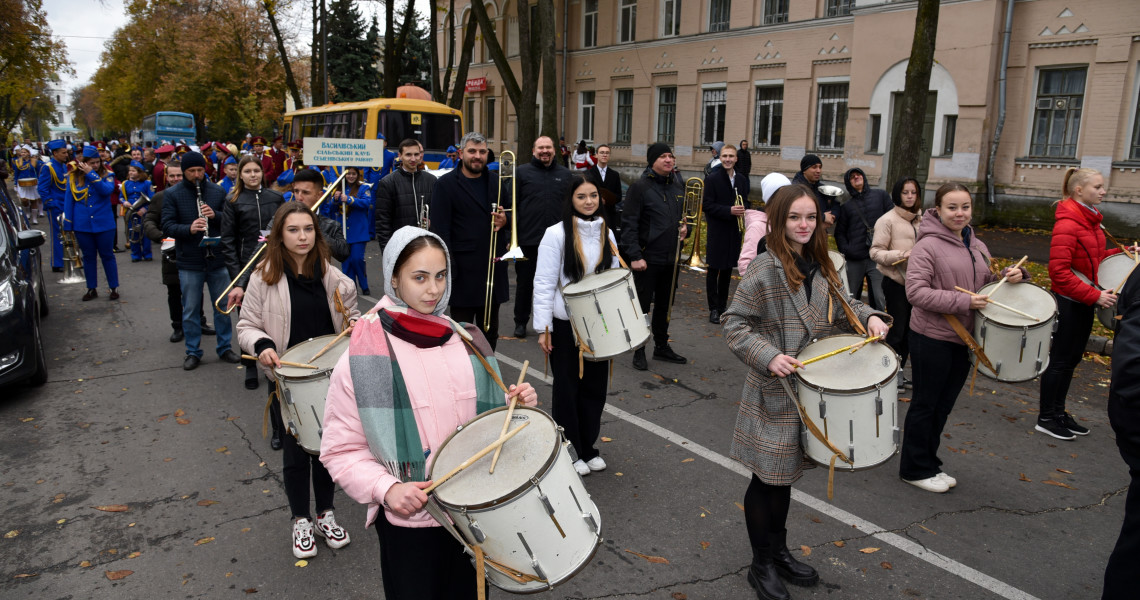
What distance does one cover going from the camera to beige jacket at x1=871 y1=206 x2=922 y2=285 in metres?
A: 6.43

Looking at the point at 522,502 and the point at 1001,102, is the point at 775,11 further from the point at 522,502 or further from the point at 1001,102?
the point at 522,502

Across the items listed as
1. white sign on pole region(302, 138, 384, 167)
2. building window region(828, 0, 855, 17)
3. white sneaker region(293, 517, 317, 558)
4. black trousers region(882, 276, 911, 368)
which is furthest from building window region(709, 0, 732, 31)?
white sneaker region(293, 517, 317, 558)

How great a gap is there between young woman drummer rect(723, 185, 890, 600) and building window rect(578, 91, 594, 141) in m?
29.5

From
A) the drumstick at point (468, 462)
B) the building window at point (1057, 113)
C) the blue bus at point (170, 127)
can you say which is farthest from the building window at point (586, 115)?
the drumstick at point (468, 462)

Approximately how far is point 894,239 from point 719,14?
21.7 meters

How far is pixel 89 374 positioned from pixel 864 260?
305 inches

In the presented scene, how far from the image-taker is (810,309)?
3379 mm

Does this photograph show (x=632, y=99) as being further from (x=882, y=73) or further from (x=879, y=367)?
(x=879, y=367)

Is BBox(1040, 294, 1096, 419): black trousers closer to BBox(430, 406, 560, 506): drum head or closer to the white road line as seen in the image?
the white road line

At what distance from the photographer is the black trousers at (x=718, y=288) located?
9.30 metres

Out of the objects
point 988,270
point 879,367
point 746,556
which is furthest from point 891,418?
point 988,270

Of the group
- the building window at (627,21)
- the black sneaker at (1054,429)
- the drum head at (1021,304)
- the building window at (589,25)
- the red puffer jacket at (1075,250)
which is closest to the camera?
the drum head at (1021,304)

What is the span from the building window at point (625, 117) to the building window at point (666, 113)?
1.46m

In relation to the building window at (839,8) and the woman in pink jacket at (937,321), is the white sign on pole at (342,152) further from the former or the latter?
the building window at (839,8)
